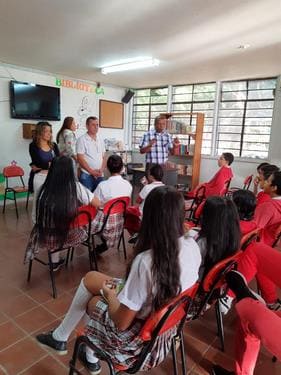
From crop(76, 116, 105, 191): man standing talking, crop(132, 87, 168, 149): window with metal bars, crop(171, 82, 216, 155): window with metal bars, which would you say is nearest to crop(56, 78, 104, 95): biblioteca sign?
crop(132, 87, 168, 149): window with metal bars

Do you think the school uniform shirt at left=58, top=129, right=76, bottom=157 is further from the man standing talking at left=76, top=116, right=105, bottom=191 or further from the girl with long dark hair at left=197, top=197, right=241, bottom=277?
the girl with long dark hair at left=197, top=197, right=241, bottom=277

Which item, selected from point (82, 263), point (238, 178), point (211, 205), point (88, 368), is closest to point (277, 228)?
point (211, 205)

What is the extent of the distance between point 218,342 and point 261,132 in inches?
193

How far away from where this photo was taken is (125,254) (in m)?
3.16

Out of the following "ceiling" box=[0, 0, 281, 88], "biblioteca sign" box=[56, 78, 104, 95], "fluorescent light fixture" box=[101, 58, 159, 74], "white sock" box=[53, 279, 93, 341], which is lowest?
"white sock" box=[53, 279, 93, 341]

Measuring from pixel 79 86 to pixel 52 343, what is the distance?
18.2 feet

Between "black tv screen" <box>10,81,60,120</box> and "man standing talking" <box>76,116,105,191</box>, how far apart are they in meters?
2.12

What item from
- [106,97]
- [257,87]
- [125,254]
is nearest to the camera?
[125,254]

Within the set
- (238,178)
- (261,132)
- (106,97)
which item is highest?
(106,97)

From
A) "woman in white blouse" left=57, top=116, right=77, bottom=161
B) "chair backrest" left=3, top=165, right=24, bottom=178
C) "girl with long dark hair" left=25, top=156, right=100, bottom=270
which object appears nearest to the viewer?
"girl with long dark hair" left=25, top=156, right=100, bottom=270

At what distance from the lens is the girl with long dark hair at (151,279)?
1056mm

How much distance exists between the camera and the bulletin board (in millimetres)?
6859

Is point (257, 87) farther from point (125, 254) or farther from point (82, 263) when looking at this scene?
point (82, 263)

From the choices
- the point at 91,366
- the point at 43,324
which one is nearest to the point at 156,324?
the point at 91,366
